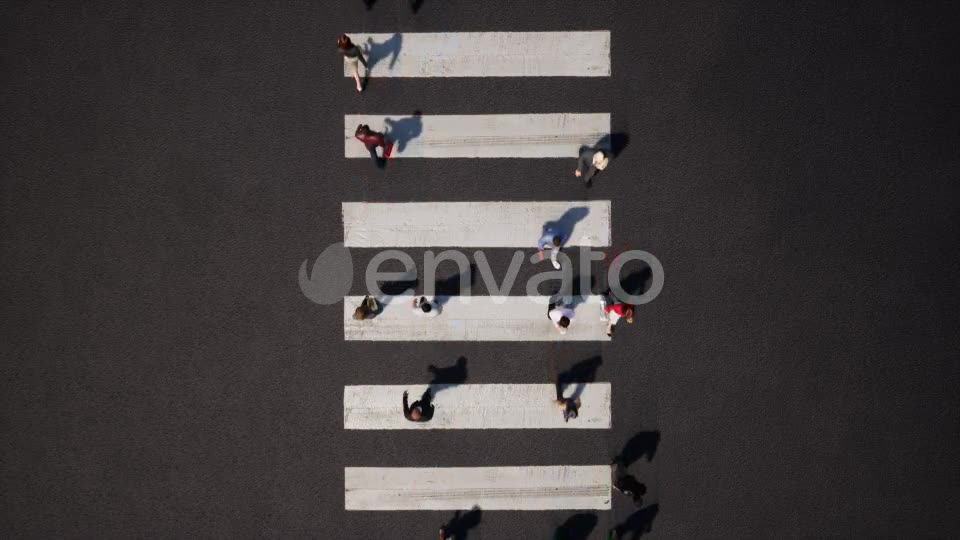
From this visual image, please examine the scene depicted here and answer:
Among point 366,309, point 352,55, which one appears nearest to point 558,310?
point 366,309

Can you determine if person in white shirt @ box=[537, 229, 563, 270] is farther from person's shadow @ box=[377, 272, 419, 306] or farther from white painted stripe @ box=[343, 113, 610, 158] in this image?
person's shadow @ box=[377, 272, 419, 306]

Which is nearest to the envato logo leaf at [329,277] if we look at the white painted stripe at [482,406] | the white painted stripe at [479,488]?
the white painted stripe at [482,406]

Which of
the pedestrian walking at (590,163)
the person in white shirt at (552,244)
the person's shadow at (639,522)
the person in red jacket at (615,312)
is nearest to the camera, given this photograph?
the pedestrian walking at (590,163)

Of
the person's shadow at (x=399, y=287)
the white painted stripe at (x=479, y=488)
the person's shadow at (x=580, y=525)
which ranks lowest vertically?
the person's shadow at (x=580, y=525)

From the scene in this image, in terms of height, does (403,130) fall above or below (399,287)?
above

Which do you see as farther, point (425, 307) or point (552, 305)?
point (552, 305)

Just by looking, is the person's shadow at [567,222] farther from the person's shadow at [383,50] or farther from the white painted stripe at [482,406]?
the person's shadow at [383,50]

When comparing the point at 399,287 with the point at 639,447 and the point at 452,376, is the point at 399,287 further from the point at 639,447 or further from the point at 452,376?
the point at 639,447
